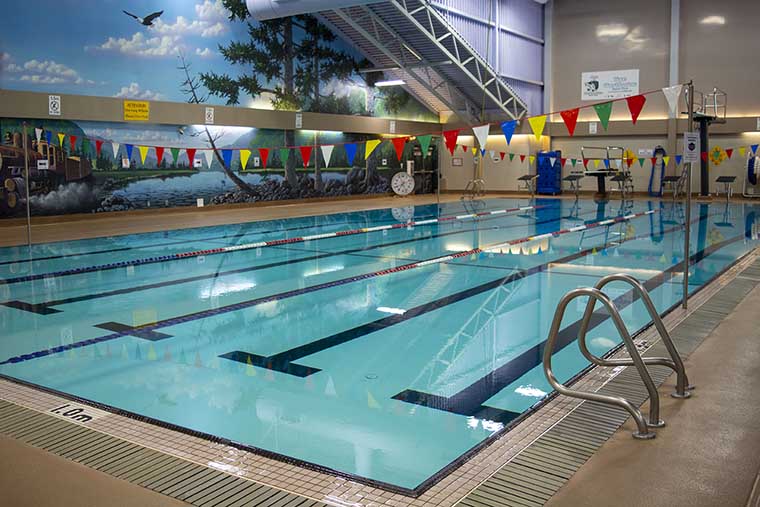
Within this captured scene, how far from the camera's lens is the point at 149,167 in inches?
578

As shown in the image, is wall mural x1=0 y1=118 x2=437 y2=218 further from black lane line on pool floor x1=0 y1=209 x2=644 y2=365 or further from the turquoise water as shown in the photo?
black lane line on pool floor x1=0 y1=209 x2=644 y2=365

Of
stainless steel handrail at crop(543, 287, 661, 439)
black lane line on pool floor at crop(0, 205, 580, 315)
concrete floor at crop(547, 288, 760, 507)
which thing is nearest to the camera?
concrete floor at crop(547, 288, 760, 507)

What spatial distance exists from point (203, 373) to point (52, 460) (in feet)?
4.32

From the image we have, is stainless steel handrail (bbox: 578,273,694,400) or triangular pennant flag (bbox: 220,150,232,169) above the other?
triangular pennant flag (bbox: 220,150,232,169)

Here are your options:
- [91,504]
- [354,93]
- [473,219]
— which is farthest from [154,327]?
[354,93]

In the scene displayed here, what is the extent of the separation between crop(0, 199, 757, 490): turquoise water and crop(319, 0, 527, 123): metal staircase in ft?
26.5

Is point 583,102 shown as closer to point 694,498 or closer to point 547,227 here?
point 547,227

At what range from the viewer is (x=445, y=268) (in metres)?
7.49

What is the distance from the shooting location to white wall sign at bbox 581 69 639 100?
2088 centimetres

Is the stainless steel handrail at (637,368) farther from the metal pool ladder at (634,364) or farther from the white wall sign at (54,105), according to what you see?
the white wall sign at (54,105)

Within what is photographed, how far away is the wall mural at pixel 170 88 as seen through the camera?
41.5ft

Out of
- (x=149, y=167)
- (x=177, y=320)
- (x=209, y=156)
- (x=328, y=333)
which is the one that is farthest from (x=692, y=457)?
(x=209, y=156)

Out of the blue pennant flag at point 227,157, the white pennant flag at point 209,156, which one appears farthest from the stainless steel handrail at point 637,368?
the blue pennant flag at point 227,157

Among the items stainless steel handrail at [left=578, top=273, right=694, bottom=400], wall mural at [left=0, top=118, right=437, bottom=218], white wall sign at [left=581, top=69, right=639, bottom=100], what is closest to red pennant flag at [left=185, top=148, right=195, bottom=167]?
wall mural at [left=0, top=118, right=437, bottom=218]
